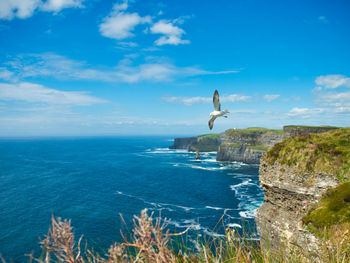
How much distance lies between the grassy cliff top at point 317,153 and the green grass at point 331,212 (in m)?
3.43

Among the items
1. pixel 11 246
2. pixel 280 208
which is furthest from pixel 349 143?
pixel 11 246

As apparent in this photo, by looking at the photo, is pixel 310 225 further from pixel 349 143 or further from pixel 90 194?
pixel 90 194

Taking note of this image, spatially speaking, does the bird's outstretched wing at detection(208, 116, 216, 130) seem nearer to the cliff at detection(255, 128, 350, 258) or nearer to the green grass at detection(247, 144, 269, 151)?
the cliff at detection(255, 128, 350, 258)

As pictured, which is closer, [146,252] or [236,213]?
[146,252]

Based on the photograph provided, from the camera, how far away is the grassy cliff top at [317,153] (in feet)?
87.2

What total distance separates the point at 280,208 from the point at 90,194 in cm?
4967

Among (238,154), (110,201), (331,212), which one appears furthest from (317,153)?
(238,154)

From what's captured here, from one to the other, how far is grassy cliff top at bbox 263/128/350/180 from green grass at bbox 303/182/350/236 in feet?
11.2

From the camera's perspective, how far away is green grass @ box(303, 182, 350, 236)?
18.4 meters

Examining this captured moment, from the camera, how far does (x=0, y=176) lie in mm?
81562

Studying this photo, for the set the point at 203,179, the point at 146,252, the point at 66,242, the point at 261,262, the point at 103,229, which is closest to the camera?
the point at 66,242

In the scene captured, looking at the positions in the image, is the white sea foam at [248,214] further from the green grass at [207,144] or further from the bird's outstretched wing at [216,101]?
the green grass at [207,144]

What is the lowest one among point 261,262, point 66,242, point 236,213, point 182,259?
point 236,213

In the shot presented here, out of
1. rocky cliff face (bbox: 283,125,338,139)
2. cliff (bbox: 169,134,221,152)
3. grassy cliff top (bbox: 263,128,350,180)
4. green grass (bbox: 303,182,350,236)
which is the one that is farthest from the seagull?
cliff (bbox: 169,134,221,152)
